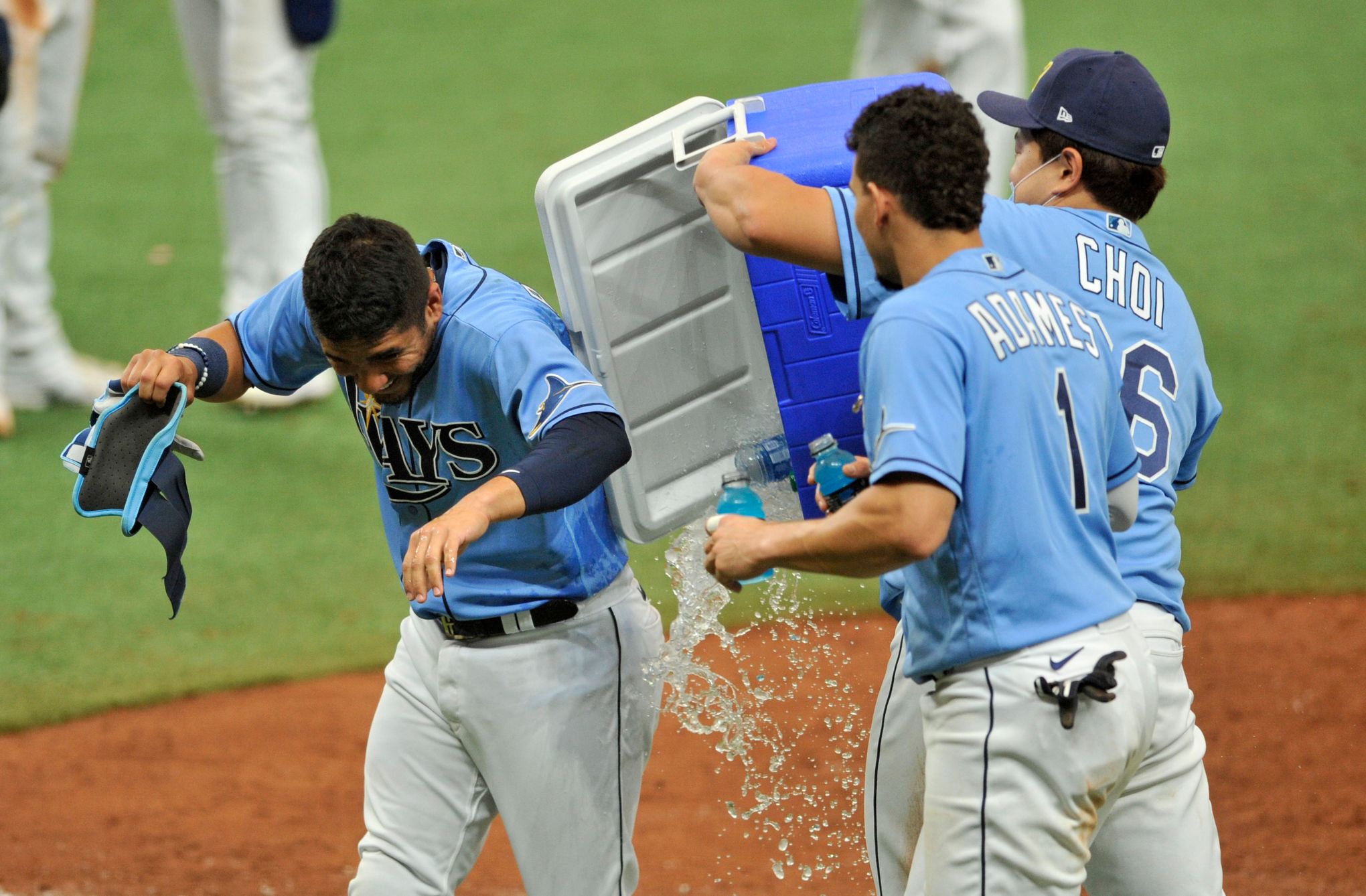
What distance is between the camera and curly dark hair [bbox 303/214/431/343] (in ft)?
9.11

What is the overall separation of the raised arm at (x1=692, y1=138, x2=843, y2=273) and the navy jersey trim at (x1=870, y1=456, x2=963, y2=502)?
1.90 feet

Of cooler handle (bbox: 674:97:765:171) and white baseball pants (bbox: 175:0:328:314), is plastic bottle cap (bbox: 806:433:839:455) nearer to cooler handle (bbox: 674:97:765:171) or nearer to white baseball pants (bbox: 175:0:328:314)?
cooler handle (bbox: 674:97:765:171)

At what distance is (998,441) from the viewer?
235 centimetres

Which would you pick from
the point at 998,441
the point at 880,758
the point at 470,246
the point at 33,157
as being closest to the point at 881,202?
the point at 998,441

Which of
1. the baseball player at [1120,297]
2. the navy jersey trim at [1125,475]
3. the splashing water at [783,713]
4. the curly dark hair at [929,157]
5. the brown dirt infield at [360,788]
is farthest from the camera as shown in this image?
the brown dirt infield at [360,788]

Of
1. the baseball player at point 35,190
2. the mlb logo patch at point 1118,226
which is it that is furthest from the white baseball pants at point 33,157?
the mlb logo patch at point 1118,226

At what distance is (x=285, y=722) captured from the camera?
207 inches

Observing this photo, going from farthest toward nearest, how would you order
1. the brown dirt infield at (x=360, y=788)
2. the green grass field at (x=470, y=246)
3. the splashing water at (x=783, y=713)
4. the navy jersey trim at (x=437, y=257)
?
the green grass field at (x=470, y=246) < the brown dirt infield at (x=360, y=788) < the splashing water at (x=783, y=713) < the navy jersey trim at (x=437, y=257)

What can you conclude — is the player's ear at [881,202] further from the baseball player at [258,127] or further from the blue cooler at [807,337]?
the baseball player at [258,127]

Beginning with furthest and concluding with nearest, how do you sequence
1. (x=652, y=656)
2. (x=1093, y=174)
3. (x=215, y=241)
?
1. (x=215, y=241)
2. (x=652, y=656)
3. (x=1093, y=174)

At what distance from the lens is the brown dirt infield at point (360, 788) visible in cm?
439

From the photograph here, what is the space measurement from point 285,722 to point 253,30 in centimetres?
348

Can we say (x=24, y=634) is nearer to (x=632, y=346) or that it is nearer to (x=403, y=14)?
(x=632, y=346)

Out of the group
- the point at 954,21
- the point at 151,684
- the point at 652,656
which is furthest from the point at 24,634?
the point at 954,21
